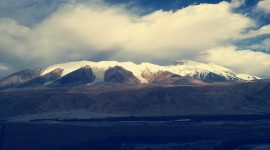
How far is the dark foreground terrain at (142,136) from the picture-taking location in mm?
129500

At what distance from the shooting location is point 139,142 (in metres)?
137

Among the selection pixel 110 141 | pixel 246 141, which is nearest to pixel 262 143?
pixel 246 141

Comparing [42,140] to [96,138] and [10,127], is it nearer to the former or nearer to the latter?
[96,138]

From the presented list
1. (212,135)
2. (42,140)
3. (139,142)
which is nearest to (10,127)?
(42,140)

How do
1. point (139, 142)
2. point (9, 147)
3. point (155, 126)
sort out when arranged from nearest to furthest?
point (9, 147), point (139, 142), point (155, 126)

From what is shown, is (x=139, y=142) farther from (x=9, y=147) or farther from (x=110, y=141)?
(x=9, y=147)

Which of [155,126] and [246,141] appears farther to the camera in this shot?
[155,126]

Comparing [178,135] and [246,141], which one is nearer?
[246,141]

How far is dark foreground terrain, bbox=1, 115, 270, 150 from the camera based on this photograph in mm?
129500

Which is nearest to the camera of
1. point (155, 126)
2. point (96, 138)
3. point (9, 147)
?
point (9, 147)

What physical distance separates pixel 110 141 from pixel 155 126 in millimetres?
45661

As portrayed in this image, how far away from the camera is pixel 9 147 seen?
12788 centimetres

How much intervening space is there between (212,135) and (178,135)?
11353mm

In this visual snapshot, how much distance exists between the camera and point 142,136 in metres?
149
